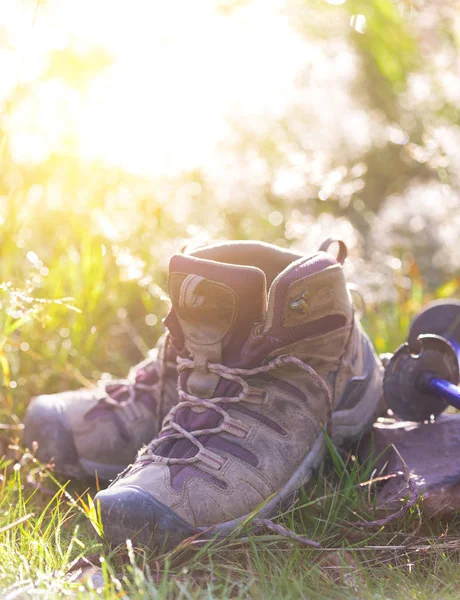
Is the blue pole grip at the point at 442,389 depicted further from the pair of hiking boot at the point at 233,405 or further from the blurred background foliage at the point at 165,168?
the blurred background foliage at the point at 165,168

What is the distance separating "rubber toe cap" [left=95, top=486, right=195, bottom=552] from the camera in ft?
4.82

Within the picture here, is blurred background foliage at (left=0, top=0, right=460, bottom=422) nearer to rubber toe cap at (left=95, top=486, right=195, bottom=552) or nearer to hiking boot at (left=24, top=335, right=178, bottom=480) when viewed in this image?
hiking boot at (left=24, top=335, right=178, bottom=480)

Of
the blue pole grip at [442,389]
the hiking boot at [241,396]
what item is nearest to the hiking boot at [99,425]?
the hiking boot at [241,396]

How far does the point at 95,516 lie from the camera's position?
5.05 ft

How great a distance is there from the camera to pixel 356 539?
1.63 metres

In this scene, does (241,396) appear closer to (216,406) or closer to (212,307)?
(216,406)

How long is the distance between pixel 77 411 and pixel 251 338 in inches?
24.1

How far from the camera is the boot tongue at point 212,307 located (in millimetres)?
1647

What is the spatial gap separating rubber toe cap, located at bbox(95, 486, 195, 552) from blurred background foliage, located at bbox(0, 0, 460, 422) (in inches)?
31.1

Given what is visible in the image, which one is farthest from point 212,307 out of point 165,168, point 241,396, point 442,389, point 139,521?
point 165,168

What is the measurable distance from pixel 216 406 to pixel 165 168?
203 centimetres

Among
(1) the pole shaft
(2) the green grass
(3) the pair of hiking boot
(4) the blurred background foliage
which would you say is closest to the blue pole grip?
(1) the pole shaft

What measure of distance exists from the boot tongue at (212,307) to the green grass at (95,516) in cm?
36

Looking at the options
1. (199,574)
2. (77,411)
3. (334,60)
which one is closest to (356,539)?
(199,574)
